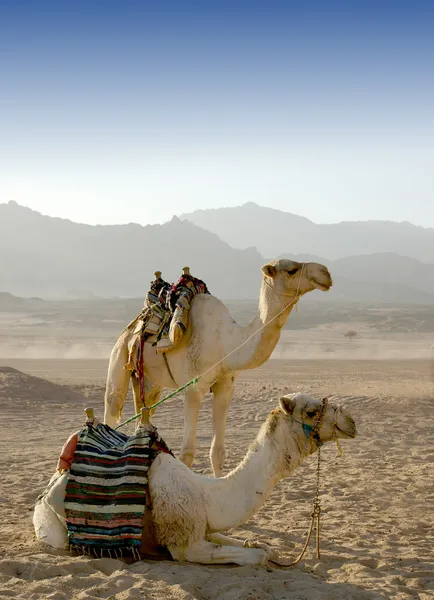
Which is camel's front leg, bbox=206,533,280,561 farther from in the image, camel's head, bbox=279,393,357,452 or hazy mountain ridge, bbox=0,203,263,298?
hazy mountain ridge, bbox=0,203,263,298

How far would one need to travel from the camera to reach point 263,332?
7.20 m

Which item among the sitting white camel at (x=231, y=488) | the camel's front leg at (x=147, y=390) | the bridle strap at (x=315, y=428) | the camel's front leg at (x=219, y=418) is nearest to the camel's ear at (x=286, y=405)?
the sitting white camel at (x=231, y=488)

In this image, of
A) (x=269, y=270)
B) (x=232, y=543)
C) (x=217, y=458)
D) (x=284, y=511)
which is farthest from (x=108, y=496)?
(x=284, y=511)

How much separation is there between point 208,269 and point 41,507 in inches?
5510

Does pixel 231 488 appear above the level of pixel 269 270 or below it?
below

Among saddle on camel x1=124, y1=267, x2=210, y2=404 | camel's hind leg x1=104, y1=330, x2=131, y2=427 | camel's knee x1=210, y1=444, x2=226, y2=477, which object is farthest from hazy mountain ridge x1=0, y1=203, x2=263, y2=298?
camel's knee x1=210, y1=444, x2=226, y2=477

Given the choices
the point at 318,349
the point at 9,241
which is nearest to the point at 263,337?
the point at 318,349

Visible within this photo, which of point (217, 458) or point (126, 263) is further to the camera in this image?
point (126, 263)

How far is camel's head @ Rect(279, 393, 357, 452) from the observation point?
532cm

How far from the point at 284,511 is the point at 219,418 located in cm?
116

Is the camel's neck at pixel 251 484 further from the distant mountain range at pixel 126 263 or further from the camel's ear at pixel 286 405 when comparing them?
the distant mountain range at pixel 126 263

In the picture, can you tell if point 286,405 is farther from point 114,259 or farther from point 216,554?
point 114,259

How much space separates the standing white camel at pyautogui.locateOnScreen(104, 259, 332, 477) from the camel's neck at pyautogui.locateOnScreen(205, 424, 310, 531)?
5.70ft

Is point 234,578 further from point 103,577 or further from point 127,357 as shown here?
point 127,357
